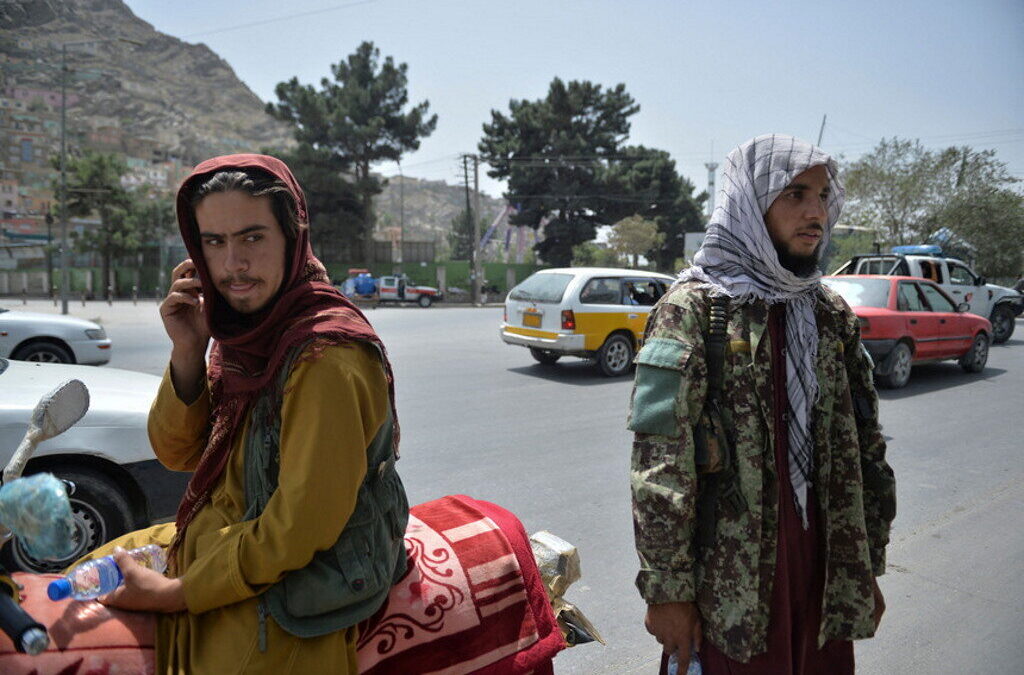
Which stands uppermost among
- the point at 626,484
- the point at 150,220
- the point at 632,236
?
the point at 150,220

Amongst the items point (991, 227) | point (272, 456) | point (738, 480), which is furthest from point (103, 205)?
point (738, 480)

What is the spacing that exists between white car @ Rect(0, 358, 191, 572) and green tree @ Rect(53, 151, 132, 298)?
5073 centimetres

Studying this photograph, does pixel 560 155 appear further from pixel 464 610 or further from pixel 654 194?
pixel 464 610

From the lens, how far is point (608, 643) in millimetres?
3053

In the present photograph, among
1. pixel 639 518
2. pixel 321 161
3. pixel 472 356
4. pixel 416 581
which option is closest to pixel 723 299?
pixel 639 518

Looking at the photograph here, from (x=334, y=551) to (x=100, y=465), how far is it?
2660 millimetres

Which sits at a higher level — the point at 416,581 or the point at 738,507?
the point at 738,507

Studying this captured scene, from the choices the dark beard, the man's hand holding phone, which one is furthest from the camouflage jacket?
the man's hand holding phone

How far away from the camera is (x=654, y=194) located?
46.4m

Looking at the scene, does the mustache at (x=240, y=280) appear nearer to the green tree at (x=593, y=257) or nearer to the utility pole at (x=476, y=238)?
the utility pole at (x=476, y=238)

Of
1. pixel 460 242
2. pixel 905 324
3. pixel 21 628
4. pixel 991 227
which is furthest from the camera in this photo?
pixel 460 242

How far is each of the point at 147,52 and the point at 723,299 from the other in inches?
8592

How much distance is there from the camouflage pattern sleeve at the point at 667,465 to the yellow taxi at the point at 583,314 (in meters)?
8.43

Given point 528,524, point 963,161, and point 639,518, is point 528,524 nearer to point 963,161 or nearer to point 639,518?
point 639,518
